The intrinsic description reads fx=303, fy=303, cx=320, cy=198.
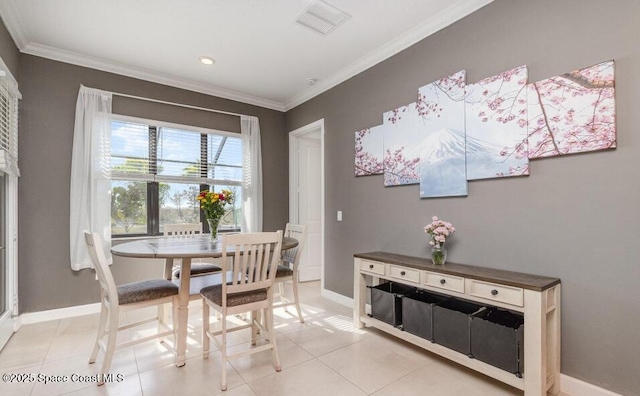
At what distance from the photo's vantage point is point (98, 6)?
2.43 m

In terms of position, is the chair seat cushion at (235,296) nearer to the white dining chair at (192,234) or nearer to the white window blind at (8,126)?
the white dining chair at (192,234)

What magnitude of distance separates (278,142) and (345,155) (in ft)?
4.92

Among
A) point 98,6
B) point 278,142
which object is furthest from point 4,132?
point 278,142

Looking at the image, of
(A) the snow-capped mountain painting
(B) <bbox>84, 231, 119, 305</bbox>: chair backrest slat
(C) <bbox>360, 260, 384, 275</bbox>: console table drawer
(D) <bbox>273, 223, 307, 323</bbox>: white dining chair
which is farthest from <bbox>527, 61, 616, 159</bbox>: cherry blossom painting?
(B) <bbox>84, 231, 119, 305</bbox>: chair backrest slat

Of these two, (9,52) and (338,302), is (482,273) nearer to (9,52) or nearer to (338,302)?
(338,302)

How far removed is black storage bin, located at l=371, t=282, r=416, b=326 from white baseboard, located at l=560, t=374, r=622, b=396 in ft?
3.53

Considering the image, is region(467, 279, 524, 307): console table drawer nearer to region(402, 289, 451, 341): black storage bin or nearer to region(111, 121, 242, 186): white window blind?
region(402, 289, 451, 341): black storage bin

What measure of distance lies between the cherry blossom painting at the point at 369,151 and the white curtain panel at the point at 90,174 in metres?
2.80

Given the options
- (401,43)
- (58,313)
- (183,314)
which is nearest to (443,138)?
(401,43)

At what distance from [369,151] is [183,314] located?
232 cm

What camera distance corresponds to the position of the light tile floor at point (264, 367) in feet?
6.28

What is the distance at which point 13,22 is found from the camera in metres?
2.59

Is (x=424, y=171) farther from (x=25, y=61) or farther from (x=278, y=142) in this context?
(x=25, y=61)

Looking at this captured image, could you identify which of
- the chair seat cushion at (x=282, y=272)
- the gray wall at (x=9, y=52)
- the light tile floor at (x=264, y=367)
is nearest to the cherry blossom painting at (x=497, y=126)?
the light tile floor at (x=264, y=367)
